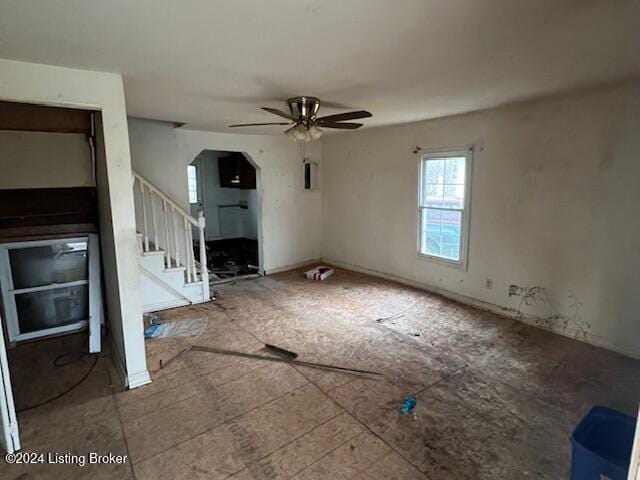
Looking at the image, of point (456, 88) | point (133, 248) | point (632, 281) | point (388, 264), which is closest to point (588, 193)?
point (632, 281)

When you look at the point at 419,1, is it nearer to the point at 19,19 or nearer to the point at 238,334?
the point at 19,19

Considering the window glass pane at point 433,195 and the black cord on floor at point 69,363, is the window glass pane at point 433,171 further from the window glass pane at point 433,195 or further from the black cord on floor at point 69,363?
the black cord on floor at point 69,363

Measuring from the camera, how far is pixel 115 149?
254 centimetres

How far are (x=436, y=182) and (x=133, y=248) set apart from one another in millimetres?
3840

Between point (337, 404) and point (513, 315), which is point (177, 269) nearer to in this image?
point (337, 404)

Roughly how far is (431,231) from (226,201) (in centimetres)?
585

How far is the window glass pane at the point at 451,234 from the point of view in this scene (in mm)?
4633

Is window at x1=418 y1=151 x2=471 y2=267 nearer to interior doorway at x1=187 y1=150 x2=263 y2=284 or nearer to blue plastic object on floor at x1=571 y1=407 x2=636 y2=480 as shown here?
blue plastic object on floor at x1=571 y1=407 x2=636 y2=480

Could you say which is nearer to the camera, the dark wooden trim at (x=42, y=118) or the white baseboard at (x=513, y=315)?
the dark wooden trim at (x=42, y=118)

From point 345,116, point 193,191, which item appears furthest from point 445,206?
point 193,191

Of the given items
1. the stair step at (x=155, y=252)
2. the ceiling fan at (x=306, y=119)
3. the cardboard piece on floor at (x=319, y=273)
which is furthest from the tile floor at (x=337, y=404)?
the ceiling fan at (x=306, y=119)

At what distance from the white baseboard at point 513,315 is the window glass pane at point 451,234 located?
1.76ft

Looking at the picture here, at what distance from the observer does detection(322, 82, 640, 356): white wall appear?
317 centimetres

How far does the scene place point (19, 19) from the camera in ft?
5.37
